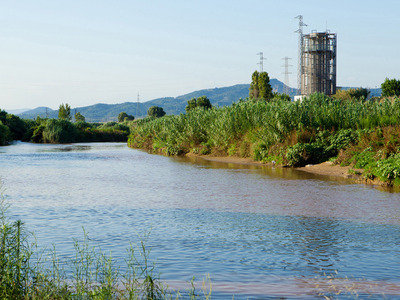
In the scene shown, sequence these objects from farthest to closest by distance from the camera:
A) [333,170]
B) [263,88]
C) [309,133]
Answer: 1. [263,88]
2. [309,133]
3. [333,170]

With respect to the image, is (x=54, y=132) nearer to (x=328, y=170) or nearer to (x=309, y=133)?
(x=309, y=133)

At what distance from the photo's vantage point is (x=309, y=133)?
91.8 ft

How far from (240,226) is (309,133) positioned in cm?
1712

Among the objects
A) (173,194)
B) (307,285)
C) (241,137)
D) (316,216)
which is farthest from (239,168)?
(307,285)

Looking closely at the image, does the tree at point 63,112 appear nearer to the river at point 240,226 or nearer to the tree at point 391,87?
the tree at point 391,87

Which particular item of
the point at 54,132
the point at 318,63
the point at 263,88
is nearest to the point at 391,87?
the point at 263,88

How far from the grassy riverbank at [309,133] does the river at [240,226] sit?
2.48m

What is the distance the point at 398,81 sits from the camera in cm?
7881

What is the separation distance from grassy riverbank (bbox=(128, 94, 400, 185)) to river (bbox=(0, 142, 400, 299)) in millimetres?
2480

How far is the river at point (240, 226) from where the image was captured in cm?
795

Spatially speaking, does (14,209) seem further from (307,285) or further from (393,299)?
(393,299)

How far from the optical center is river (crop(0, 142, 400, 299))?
7953 millimetres

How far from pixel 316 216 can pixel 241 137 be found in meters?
21.3

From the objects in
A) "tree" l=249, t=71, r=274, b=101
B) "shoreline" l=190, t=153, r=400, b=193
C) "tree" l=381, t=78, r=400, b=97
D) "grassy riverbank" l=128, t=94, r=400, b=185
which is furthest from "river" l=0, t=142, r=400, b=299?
"tree" l=249, t=71, r=274, b=101
